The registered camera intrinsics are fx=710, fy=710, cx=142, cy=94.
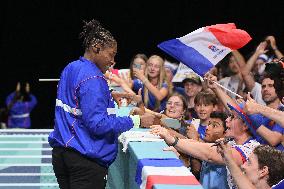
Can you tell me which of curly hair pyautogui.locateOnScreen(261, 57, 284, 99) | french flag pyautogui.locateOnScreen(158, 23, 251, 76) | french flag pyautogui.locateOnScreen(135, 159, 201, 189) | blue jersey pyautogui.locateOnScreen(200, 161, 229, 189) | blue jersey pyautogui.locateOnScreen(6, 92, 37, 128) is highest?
french flag pyautogui.locateOnScreen(158, 23, 251, 76)

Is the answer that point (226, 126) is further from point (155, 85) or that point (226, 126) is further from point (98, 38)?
point (155, 85)

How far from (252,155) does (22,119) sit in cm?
933

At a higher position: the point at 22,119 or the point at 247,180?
the point at 247,180

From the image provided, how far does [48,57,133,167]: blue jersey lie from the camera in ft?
13.9

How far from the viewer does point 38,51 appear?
43.8 feet

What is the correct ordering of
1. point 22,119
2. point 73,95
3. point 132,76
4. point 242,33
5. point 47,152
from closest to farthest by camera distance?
point 73,95
point 242,33
point 47,152
point 132,76
point 22,119

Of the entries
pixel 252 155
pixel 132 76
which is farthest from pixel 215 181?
pixel 132 76

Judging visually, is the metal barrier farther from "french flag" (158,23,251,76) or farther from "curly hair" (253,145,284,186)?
"curly hair" (253,145,284,186)

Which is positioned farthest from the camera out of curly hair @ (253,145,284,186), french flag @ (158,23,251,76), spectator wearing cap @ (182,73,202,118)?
spectator wearing cap @ (182,73,202,118)

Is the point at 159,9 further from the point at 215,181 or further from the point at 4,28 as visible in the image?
the point at 215,181

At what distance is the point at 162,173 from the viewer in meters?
3.70

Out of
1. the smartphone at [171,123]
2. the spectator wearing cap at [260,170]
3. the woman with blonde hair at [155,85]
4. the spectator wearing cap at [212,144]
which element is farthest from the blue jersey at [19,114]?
the spectator wearing cap at [260,170]

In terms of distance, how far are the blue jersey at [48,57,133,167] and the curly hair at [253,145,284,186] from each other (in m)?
0.98

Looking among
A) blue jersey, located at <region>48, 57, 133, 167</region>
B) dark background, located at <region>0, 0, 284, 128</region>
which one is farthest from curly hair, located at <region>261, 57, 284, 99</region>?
dark background, located at <region>0, 0, 284, 128</region>
